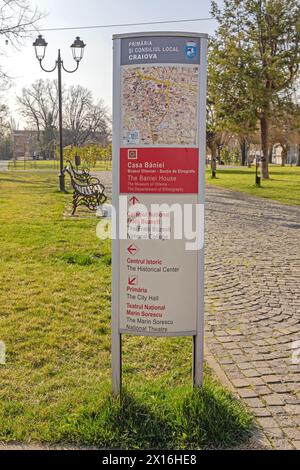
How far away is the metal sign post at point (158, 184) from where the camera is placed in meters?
3.08

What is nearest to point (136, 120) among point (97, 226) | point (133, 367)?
point (133, 367)

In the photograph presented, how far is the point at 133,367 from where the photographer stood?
154 inches

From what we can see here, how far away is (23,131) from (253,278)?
308 ft

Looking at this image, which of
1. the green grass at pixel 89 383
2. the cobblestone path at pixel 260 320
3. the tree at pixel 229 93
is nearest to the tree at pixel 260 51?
the tree at pixel 229 93

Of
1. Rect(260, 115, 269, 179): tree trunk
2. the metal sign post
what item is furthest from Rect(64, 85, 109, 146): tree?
the metal sign post

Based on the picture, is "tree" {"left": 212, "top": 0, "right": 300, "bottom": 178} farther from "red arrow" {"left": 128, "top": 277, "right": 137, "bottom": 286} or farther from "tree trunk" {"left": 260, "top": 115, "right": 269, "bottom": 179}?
"red arrow" {"left": 128, "top": 277, "right": 137, "bottom": 286}

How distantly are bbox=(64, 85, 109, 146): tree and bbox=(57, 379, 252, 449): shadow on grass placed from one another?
77.5m

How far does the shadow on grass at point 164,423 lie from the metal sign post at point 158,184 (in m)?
0.19

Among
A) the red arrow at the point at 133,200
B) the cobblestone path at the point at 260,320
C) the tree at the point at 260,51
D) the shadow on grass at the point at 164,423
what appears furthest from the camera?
the tree at the point at 260,51

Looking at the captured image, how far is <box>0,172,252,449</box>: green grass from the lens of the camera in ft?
9.72

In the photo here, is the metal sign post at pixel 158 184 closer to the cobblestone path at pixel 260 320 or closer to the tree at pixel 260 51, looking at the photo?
the cobblestone path at pixel 260 320

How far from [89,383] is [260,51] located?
25.8 metres

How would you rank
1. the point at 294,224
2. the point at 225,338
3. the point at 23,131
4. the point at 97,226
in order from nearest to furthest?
the point at 225,338
the point at 97,226
the point at 294,224
the point at 23,131
